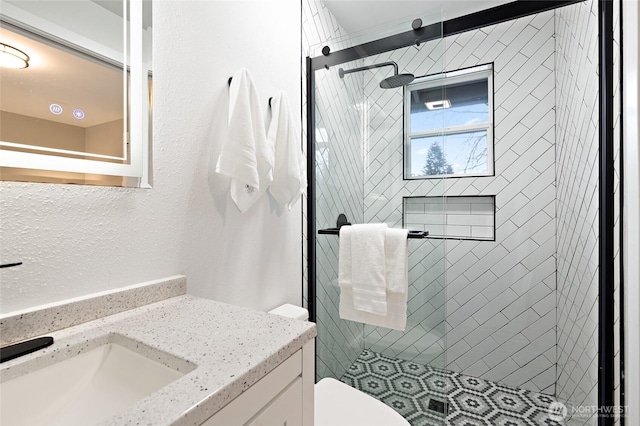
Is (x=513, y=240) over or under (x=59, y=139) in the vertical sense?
under

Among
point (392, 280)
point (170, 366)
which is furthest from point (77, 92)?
point (392, 280)

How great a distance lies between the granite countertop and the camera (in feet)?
1.44

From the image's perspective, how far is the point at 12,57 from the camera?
2.09 ft

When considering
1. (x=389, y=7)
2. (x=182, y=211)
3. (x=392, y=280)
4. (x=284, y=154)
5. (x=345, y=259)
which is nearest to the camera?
(x=182, y=211)

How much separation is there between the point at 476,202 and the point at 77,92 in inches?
85.7

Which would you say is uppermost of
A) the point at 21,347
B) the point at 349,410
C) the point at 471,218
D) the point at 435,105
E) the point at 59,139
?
the point at 435,105

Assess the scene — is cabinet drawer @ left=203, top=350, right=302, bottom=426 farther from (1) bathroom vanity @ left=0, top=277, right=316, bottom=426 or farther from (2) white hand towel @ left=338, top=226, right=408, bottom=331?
(2) white hand towel @ left=338, top=226, right=408, bottom=331

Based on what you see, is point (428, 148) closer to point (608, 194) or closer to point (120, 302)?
point (608, 194)

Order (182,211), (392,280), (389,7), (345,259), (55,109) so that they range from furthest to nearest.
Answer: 1. (389,7)
2. (345,259)
3. (392,280)
4. (182,211)
5. (55,109)

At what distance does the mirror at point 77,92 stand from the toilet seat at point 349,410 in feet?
3.40

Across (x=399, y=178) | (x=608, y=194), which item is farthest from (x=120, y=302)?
(x=608, y=194)

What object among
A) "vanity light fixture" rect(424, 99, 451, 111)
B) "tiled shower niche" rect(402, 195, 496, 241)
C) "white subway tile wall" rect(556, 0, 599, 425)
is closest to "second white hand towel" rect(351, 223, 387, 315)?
"vanity light fixture" rect(424, 99, 451, 111)

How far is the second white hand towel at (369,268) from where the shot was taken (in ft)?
4.82

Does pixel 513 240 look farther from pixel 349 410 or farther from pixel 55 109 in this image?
pixel 55 109
